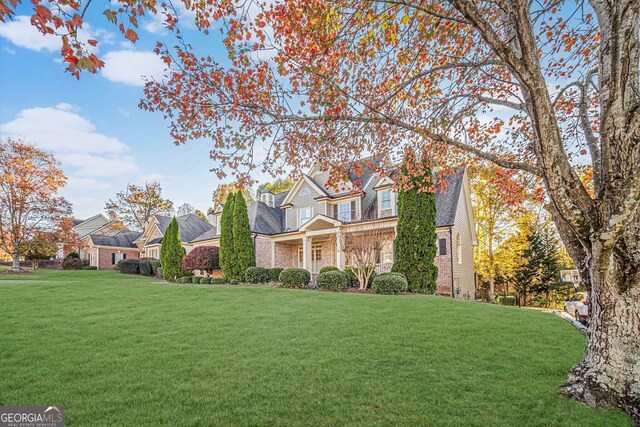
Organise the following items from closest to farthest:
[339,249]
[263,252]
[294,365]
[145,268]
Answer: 1. [294,365]
2. [339,249]
3. [263,252]
4. [145,268]

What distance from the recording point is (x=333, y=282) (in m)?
13.8

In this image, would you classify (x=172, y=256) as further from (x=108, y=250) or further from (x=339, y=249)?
(x=108, y=250)

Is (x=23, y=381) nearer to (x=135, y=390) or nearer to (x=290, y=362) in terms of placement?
(x=135, y=390)

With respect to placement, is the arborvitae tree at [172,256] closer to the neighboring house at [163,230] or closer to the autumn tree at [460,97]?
the neighboring house at [163,230]

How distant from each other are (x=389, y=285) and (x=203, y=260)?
43.4 feet

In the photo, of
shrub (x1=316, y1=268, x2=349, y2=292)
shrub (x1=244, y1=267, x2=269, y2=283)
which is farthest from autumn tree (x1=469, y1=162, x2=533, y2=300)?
shrub (x1=244, y1=267, x2=269, y2=283)

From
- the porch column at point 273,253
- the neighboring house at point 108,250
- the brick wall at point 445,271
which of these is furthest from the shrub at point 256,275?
the neighboring house at point 108,250

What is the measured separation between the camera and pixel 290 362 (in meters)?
4.85

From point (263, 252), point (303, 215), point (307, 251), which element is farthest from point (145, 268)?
point (307, 251)

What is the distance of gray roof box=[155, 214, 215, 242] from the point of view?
29109 millimetres

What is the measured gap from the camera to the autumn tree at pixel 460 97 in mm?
3594

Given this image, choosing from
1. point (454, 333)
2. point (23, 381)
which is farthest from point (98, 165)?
point (454, 333)

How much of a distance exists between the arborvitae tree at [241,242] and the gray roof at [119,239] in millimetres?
24258

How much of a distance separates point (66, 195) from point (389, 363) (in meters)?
26.8
